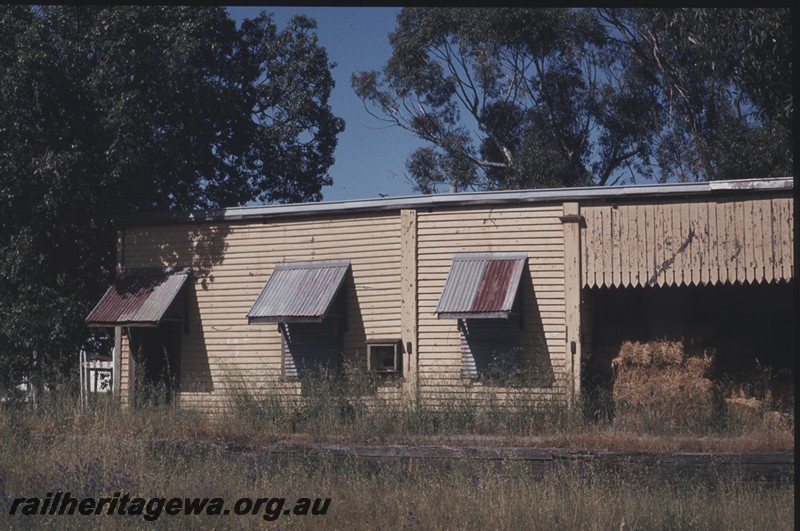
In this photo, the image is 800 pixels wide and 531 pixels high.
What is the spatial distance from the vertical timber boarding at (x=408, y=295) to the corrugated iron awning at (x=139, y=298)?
13.8ft

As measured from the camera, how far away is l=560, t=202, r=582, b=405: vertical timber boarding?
599 inches

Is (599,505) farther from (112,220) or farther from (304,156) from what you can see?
(304,156)

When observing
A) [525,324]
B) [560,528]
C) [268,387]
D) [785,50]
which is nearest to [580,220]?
[525,324]

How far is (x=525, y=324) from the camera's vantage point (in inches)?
612

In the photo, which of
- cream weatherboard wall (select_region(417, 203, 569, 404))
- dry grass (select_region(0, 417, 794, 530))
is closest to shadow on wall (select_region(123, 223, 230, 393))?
cream weatherboard wall (select_region(417, 203, 569, 404))

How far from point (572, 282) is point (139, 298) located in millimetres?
7834

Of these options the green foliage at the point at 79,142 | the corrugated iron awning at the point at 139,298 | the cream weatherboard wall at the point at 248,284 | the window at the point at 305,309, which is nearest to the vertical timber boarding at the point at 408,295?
the cream weatherboard wall at the point at 248,284

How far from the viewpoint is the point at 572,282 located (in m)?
15.4

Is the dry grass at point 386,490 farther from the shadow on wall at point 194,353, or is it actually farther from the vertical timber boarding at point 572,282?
the shadow on wall at point 194,353

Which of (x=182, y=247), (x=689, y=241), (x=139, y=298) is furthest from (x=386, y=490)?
(x=182, y=247)

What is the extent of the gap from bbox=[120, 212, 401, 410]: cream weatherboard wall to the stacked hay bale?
3780 mm

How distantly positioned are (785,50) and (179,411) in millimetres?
11435

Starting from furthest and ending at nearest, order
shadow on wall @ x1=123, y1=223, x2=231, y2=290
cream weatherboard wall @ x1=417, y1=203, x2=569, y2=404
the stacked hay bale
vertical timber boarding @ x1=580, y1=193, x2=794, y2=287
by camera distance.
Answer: shadow on wall @ x1=123, y1=223, x2=231, y2=290 → cream weatherboard wall @ x1=417, y1=203, x2=569, y2=404 → vertical timber boarding @ x1=580, y1=193, x2=794, y2=287 → the stacked hay bale

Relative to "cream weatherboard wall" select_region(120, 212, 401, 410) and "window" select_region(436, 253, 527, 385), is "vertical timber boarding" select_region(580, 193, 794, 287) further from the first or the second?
"cream weatherboard wall" select_region(120, 212, 401, 410)
